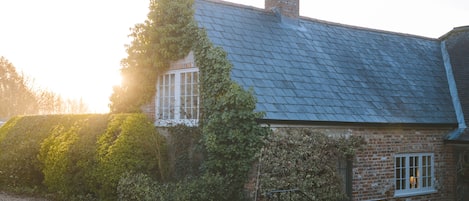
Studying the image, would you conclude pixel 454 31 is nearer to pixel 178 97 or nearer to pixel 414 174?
pixel 414 174

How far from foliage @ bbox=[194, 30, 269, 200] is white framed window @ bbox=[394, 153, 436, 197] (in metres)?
5.51

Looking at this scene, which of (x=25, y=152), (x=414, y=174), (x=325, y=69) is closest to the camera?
(x=325, y=69)

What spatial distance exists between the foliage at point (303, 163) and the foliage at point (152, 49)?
12.9 ft

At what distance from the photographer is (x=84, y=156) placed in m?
14.1

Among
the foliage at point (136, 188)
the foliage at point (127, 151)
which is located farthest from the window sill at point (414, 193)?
the foliage at point (136, 188)

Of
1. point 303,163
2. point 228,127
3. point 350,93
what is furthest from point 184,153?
point 350,93

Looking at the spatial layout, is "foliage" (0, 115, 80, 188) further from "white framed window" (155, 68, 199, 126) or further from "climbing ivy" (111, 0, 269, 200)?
"white framed window" (155, 68, 199, 126)

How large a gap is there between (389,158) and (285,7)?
5914 mm

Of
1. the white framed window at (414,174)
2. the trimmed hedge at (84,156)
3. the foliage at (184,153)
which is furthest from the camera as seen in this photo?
the white framed window at (414,174)

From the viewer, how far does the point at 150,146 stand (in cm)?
1378

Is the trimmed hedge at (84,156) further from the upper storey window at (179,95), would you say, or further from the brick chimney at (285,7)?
the brick chimney at (285,7)

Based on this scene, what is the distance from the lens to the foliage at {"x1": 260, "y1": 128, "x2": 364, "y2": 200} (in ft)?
39.9

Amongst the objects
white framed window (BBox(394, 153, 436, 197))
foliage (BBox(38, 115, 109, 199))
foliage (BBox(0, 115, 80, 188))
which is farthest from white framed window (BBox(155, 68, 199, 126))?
white framed window (BBox(394, 153, 436, 197))

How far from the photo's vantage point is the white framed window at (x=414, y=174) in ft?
51.6
